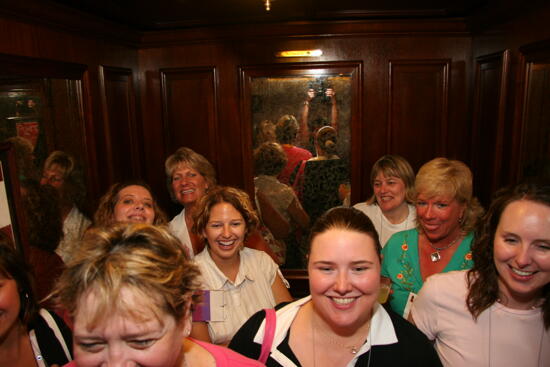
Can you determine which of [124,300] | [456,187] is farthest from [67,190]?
[456,187]

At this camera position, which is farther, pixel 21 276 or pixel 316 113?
pixel 316 113

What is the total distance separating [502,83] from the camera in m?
2.65

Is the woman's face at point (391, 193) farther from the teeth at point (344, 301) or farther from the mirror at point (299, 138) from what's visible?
the teeth at point (344, 301)

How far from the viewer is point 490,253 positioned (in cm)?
149

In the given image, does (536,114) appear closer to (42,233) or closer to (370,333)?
(370,333)

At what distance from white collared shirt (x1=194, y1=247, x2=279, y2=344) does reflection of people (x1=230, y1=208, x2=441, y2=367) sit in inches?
22.9

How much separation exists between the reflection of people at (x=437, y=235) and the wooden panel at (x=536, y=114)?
1.77ft

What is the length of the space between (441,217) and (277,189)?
177 cm

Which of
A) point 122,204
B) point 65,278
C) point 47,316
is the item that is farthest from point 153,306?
point 122,204

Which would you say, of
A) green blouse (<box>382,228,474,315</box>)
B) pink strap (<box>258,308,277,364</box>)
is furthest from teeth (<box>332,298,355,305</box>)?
green blouse (<box>382,228,474,315</box>)

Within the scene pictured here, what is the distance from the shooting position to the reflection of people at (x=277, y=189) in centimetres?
353

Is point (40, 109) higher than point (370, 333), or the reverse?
point (40, 109)

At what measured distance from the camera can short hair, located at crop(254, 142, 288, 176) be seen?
3.52 meters

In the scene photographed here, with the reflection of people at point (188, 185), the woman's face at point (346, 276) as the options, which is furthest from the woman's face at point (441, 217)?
the reflection of people at point (188, 185)
